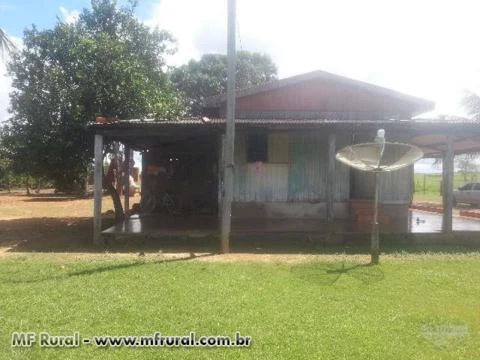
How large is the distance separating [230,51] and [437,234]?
283 inches

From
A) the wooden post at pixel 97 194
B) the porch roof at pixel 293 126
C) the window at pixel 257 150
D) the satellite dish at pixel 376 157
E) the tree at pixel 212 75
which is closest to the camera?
the satellite dish at pixel 376 157

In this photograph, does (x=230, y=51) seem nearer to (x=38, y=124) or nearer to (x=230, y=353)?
(x=230, y=353)

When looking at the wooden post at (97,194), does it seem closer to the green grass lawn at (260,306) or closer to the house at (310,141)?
the house at (310,141)

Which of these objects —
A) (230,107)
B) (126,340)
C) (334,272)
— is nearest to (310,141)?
(230,107)

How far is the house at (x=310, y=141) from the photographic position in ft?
37.2

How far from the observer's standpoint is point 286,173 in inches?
544

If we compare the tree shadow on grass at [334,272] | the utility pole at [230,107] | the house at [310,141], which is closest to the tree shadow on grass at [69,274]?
the utility pole at [230,107]

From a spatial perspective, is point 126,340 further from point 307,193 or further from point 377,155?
point 307,193

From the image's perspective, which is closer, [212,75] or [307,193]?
[307,193]

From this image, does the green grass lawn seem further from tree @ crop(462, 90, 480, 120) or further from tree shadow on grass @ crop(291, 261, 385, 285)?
tree @ crop(462, 90, 480, 120)

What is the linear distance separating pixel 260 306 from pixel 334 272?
2.60 m

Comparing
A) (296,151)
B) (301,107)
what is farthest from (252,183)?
(301,107)

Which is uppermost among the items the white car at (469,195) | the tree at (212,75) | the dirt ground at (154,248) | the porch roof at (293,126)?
the tree at (212,75)

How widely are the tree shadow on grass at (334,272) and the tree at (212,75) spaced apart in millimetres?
27903
